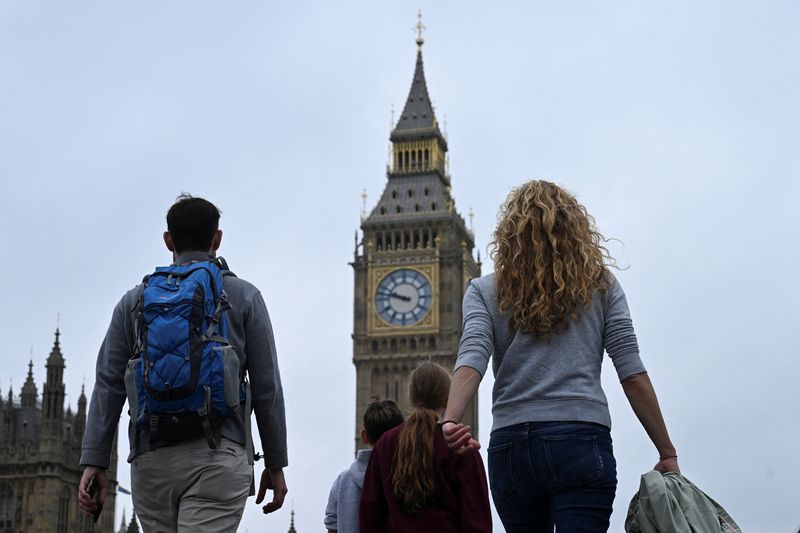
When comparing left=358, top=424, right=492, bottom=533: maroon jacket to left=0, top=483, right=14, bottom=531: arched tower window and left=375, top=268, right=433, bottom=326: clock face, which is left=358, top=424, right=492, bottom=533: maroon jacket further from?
left=375, top=268, right=433, bottom=326: clock face

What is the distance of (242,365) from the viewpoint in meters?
7.38

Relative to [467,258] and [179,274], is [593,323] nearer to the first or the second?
[179,274]

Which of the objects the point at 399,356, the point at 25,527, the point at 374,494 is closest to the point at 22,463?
the point at 25,527

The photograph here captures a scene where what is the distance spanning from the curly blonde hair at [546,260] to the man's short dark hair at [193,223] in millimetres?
1468

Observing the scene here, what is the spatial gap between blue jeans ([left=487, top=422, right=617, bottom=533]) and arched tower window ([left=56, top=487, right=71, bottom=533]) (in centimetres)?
6243

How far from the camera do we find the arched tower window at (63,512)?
6688 cm

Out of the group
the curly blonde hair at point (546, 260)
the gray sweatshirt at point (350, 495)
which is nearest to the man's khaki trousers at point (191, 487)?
the curly blonde hair at point (546, 260)

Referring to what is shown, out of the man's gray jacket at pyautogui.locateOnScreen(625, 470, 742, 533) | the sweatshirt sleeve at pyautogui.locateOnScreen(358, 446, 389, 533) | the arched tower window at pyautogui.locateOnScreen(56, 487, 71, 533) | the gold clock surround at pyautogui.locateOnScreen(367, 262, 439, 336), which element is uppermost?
the gold clock surround at pyautogui.locateOnScreen(367, 262, 439, 336)

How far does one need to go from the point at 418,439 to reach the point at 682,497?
1360mm

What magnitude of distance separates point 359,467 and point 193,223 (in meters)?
2.24

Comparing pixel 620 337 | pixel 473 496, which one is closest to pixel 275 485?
pixel 473 496

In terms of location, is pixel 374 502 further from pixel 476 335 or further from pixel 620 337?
pixel 620 337

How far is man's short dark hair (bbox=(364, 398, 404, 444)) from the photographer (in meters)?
8.73

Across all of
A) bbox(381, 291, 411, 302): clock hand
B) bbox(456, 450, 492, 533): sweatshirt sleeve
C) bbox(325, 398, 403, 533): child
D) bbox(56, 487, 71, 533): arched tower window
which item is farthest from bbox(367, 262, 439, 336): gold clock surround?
bbox(456, 450, 492, 533): sweatshirt sleeve
